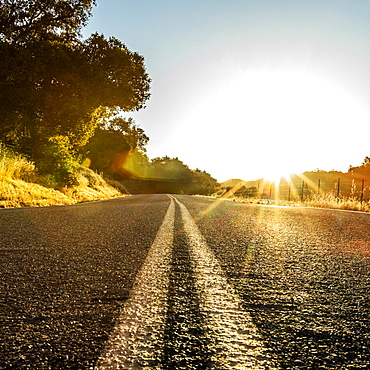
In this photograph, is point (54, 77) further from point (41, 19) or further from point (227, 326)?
point (227, 326)

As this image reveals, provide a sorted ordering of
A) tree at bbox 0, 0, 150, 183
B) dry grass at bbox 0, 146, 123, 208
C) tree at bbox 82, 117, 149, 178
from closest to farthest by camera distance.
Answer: dry grass at bbox 0, 146, 123, 208
tree at bbox 0, 0, 150, 183
tree at bbox 82, 117, 149, 178

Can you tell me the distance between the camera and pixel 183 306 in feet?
4.55

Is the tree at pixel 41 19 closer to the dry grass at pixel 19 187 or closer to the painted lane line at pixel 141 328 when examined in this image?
the dry grass at pixel 19 187

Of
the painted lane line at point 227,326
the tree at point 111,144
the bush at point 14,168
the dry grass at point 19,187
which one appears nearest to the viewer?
the painted lane line at point 227,326

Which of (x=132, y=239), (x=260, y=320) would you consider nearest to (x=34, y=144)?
(x=132, y=239)

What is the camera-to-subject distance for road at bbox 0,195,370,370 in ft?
3.14

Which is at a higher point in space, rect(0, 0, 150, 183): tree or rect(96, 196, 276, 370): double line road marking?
rect(0, 0, 150, 183): tree

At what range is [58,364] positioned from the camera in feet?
2.98

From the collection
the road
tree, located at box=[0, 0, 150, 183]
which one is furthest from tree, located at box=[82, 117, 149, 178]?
the road

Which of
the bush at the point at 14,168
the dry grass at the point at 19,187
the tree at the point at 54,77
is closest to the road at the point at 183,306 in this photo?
the dry grass at the point at 19,187

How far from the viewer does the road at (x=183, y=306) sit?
96cm

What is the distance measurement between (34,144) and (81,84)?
12.8 ft

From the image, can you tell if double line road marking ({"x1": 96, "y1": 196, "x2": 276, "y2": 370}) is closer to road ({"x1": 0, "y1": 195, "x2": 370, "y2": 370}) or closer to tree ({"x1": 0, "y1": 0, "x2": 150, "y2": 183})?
road ({"x1": 0, "y1": 195, "x2": 370, "y2": 370})

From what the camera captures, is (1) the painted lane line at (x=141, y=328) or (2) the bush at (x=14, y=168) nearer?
(1) the painted lane line at (x=141, y=328)
